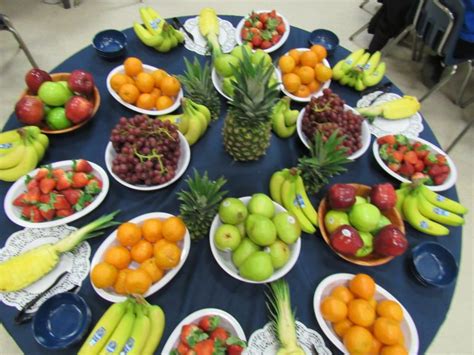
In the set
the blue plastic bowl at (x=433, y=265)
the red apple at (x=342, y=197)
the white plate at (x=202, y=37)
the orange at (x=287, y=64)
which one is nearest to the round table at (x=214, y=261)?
the blue plastic bowl at (x=433, y=265)

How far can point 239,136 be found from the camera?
1271 millimetres

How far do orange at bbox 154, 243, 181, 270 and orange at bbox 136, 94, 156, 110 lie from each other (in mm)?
678

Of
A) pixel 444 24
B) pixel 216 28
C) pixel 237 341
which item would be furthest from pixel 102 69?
Result: pixel 444 24

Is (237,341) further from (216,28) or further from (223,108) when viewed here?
(216,28)

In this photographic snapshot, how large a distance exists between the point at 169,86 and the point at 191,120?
0.73 feet

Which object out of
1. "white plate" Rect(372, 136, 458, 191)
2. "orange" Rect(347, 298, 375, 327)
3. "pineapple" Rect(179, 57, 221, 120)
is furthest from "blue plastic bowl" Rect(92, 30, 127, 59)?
"orange" Rect(347, 298, 375, 327)

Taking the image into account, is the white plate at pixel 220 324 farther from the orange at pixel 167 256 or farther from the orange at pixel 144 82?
the orange at pixel 144 82

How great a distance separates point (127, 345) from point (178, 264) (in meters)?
0.27

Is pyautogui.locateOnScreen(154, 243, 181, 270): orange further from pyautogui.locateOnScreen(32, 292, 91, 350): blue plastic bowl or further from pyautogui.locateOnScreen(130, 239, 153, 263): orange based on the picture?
pyautogui.locateOnScreen(32, 292, 91, 350): blue plastic bowl

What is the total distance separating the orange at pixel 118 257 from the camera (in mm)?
1080

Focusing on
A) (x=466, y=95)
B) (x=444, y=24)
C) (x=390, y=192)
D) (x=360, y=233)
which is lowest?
(x=466, y=95)

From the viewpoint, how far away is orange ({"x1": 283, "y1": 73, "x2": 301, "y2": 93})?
5.16 feet

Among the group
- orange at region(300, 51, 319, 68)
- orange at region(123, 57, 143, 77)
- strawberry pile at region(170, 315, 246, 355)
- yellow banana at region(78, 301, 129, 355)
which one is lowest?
yellow banana at region(78, 301, 129, 355)

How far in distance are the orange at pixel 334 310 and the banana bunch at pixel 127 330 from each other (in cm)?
49
